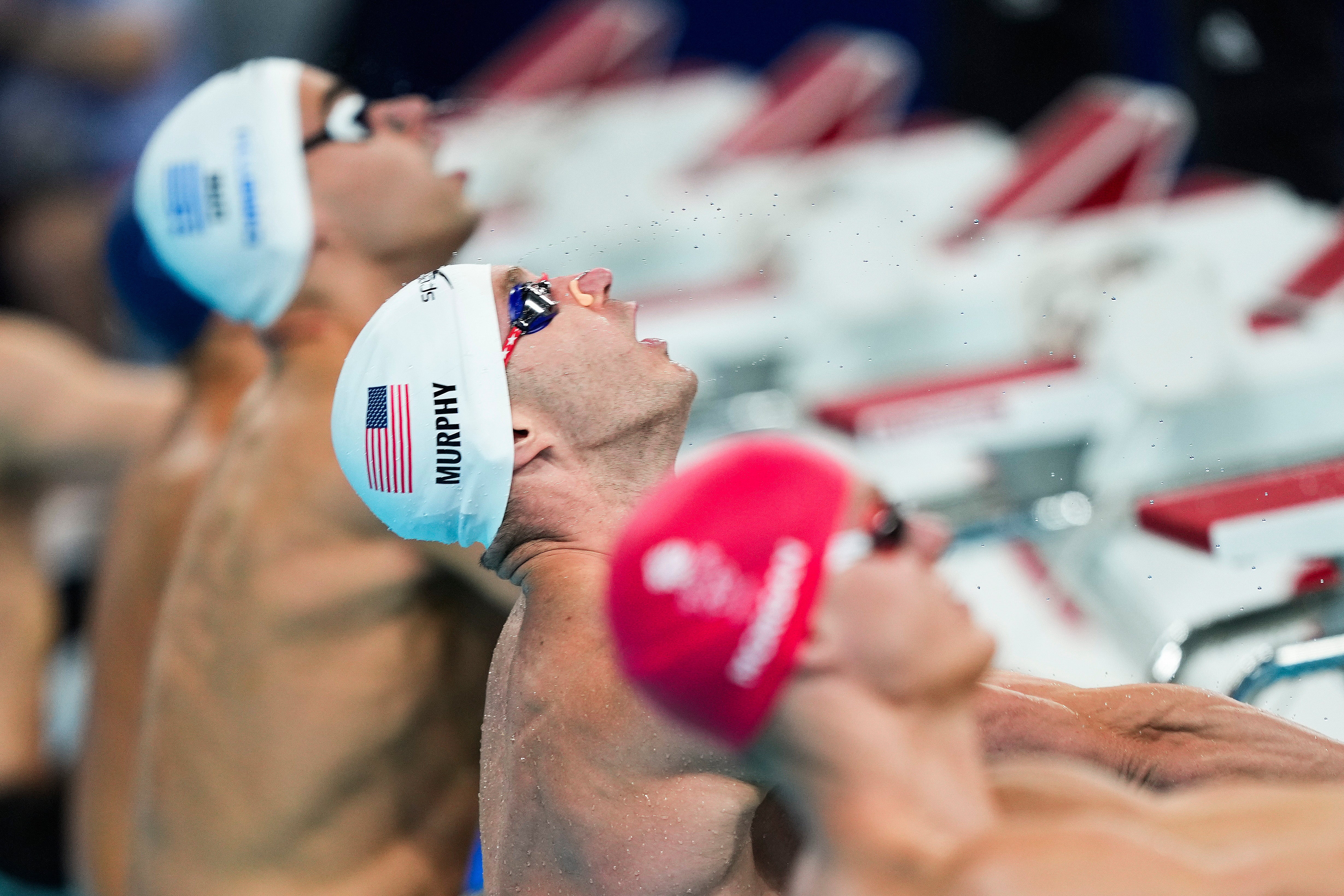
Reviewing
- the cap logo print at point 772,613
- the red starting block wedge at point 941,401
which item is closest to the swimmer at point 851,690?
the cap logo print at point 772,613

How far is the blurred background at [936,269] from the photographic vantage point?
58.3 inches

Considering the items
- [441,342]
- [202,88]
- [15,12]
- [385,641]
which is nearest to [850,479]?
[441,342]

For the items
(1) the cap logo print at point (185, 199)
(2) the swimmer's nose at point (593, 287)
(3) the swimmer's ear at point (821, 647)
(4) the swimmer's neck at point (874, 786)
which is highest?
(3) the swimmer's ear at point (821, 647)

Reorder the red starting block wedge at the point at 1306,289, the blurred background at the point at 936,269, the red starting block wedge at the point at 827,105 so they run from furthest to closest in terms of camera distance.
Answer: the red starting block wedge at the point at 827,105 < the red starting block wedge at the point at 1306,289 < the blurred background at the point at 936,269

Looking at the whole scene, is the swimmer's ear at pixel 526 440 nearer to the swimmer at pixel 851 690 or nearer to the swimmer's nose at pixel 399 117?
the swimmer at pixel 851 690

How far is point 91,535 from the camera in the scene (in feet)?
13.1

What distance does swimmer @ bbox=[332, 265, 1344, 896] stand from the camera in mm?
1049

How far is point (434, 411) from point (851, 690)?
0.52m

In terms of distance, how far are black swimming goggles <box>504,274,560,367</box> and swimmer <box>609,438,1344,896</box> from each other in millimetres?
442

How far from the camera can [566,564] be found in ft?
3.83

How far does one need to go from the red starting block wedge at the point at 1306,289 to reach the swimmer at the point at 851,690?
1.69 meters

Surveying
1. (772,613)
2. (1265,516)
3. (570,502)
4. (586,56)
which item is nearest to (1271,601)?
(1265,516)

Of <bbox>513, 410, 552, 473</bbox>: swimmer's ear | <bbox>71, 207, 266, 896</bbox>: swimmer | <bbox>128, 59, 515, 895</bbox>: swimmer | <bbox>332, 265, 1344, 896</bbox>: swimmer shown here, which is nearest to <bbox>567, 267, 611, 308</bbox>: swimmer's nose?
<bbox>332, 265, 1344, 896</bbox>: swimmer

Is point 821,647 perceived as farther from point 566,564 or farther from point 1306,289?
point 1306,289
